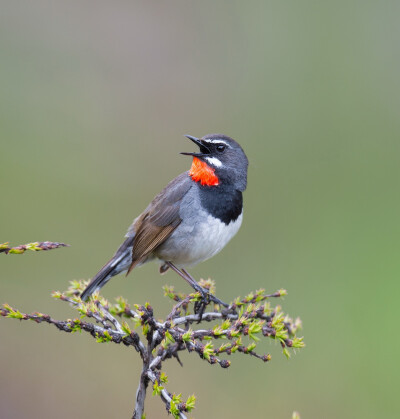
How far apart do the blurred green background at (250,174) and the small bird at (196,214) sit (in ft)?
6.75

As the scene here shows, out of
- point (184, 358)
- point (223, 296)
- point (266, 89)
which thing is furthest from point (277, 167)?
point (184, 358)

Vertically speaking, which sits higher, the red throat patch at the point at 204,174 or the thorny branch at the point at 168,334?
the red throat patch at the point at 204,174

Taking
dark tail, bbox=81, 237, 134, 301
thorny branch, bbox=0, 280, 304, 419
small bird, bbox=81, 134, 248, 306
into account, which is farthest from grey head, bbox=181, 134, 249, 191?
thorny branch, bbox=0, 280, 304, 419

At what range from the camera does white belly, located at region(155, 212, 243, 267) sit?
5.52 m

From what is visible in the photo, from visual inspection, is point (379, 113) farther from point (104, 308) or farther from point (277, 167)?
point (104, 308)

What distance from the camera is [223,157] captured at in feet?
18.6

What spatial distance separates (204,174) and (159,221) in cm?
52

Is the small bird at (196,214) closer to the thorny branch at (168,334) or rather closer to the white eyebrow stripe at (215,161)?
the white eyebrow stripe at (215,161)

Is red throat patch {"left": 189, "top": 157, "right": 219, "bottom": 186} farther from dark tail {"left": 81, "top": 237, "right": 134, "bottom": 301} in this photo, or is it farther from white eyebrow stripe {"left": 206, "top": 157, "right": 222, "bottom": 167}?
dark tail {"left": 81, "top": 237, "right": 134, "bottom": 301}

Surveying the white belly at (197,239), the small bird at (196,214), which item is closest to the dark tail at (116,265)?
the small bird at (196,214)

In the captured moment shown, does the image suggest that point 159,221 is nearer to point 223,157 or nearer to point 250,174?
point 223,157

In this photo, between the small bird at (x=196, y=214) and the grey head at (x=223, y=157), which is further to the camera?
the grey head at (x=223, y=157)

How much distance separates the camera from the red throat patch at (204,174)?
566 cm

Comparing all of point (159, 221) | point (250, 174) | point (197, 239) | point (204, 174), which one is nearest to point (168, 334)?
point (197, 239)
